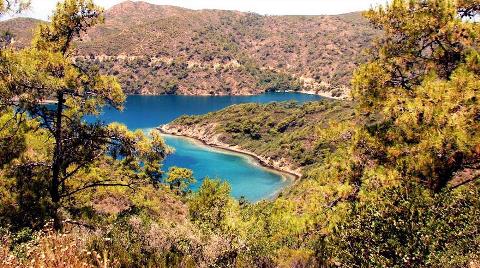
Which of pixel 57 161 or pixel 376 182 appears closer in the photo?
pixel 376 182

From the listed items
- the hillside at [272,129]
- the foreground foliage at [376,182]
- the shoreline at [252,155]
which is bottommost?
the shoreline at [252,155]

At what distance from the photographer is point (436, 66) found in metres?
14.1

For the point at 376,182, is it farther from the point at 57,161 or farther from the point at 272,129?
the point at 272,129

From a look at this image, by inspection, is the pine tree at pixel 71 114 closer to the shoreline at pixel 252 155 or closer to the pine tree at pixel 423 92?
the pine tree at pixel 423 92

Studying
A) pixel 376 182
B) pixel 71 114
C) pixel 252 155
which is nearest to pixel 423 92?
pixel 376 182

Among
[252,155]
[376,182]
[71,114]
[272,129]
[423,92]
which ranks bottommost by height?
[252,155]

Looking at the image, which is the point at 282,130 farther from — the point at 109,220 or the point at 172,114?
the point at 109,220

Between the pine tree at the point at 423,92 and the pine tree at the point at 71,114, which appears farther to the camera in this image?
the pine tree at the point at 71,114

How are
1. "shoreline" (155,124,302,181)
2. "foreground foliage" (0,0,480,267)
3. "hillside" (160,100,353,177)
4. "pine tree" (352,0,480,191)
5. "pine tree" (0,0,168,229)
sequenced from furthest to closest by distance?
1. "hillside" (160,100,353,177)
2. "shoreline" (155,124,302,181)
3. "pine tree" (0,0,168,229)
4. "pine tree" (352,0,480,191)
5. "foreground foliage" (0,0,480,267)

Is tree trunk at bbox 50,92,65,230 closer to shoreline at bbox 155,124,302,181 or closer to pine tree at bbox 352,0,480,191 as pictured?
pine tree at bbox 352,0,480,191

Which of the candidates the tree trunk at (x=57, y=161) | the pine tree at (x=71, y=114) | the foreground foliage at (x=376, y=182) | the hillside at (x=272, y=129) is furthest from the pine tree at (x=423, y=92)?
the hillside at (x=272, y=129)

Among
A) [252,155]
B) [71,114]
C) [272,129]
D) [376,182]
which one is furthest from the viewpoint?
[272,129]

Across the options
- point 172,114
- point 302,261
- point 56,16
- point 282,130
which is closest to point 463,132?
point 302,261

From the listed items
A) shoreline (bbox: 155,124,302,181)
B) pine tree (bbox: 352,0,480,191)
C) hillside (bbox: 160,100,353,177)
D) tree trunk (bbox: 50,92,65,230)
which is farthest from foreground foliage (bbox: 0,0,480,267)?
hillside (bbox: 160,100,353,177)
